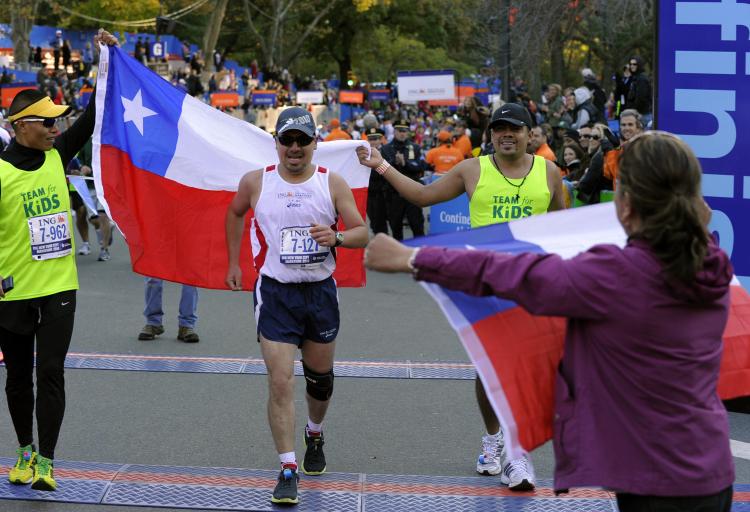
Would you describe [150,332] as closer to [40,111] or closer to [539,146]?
[40,111]

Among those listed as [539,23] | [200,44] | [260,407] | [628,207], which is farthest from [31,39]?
[628,207]

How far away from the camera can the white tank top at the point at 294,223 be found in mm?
5746

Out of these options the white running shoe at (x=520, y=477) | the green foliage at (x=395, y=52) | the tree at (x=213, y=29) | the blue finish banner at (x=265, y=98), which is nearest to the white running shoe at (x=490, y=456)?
the white running shoe at (x=520, y=477)

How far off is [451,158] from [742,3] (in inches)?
404

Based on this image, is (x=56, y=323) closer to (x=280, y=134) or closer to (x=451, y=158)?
(x=280, y=134)

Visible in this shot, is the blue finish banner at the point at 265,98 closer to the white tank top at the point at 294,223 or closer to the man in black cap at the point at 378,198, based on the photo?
the man in black cap at the point at 378,198

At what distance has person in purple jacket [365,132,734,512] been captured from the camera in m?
3.07

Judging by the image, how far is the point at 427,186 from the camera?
19.9 feet

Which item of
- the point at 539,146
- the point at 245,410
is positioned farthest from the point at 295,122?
the point at 539,146

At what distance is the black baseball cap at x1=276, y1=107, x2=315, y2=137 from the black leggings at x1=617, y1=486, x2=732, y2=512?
9.76ft

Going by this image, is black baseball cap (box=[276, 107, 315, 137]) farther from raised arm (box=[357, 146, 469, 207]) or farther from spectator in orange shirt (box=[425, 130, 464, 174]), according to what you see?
spectator in orange shirt (box=[425, 130, 464, 174])

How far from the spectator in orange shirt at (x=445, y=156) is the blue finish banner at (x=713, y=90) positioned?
9944mm

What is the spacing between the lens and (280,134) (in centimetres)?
568

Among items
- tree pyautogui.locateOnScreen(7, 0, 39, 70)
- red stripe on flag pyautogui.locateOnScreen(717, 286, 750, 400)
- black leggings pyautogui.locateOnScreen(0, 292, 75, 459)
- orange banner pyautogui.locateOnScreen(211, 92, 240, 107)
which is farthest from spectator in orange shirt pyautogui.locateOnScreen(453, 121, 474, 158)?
tree pyautogui.locateOnScreen(7, 0, 39, 70)
